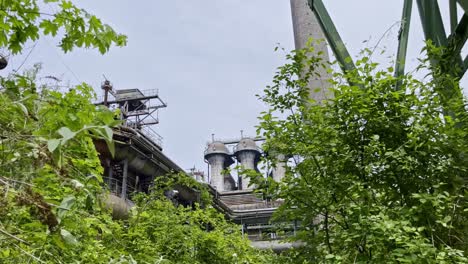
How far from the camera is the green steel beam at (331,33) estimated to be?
3781mm

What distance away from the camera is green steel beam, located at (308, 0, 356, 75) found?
3781mm

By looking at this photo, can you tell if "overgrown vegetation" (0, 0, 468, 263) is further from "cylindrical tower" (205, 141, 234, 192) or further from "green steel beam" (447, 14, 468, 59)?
"cylindrical tower" (205, 141, 234, 192)

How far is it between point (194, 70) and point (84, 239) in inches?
162

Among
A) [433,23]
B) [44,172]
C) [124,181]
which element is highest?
[124,181]

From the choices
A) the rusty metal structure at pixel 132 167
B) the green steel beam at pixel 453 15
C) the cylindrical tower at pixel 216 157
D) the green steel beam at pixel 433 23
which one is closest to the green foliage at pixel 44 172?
the green steel beam at pixel 433 23

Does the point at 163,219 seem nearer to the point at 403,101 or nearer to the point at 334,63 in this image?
the point at 334,63

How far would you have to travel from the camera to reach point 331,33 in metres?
4.02

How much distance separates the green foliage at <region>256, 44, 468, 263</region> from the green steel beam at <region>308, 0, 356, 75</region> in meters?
0.93

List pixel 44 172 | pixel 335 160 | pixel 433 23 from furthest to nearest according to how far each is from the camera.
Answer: pixel 433 23 < pixel 335 160 < pixel 44 172

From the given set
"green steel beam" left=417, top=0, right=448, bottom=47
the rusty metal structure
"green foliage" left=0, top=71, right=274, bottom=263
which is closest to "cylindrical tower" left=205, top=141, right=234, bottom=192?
the rusty metal structure

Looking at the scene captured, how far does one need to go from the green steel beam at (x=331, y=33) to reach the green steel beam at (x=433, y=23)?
677mm

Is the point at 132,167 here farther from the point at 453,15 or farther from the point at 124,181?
the point at 453,15

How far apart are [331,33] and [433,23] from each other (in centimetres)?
90

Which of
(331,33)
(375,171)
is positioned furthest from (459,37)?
(375,171)
